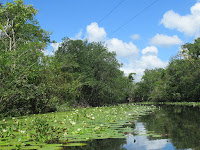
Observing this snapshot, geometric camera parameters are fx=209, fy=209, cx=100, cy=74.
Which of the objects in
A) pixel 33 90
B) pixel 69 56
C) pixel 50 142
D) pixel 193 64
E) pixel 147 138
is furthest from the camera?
pixel 193 64

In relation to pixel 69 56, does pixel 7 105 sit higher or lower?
lower

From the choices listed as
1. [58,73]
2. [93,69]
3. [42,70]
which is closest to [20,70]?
[42,70]

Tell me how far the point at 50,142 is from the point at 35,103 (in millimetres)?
12723

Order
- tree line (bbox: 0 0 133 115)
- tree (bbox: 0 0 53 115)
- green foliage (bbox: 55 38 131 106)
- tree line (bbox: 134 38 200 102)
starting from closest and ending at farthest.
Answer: tree (bbox: 0 0 53 115) < tree line (bbox: 0 0 133 115) < green foliage (bbox: 55 38 131 106) < tree line (bbox: 134 38 200 102)

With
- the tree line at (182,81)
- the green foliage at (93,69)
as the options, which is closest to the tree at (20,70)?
the green foliage at (93,69)

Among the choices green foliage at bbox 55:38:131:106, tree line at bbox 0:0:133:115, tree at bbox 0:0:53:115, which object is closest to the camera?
tree at bbox 0:0:53:115

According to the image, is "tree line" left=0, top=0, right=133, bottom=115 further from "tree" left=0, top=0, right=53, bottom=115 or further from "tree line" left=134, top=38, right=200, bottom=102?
"tree line" left=134, top=38, right=200, bottom=102

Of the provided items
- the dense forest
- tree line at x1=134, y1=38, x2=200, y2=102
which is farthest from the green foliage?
tree line at x1=134, y1=38, x2=200, y2=102

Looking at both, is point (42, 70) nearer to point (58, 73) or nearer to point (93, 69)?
point (58, 73)

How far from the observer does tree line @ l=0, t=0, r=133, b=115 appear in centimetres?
1262

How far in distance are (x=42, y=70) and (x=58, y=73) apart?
5.52m

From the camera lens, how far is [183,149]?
4.37 meters

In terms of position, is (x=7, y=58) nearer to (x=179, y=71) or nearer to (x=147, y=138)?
(x=147, y=138)

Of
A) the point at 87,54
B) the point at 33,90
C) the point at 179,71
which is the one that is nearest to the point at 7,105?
the point at 33,90
